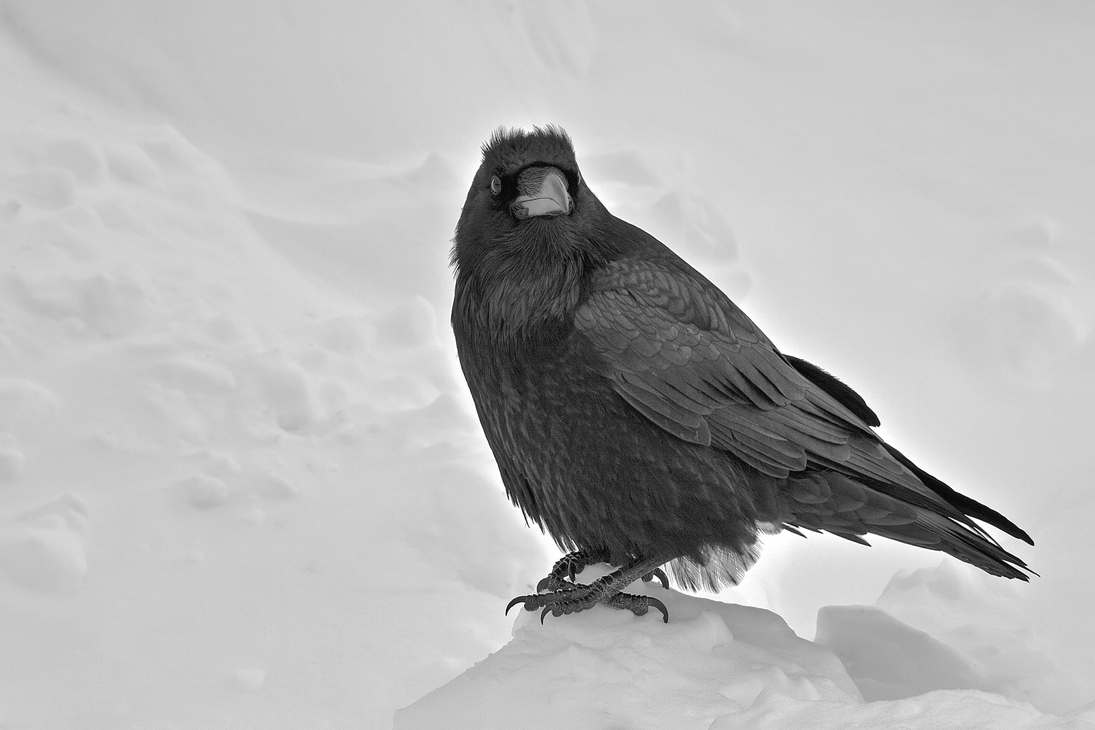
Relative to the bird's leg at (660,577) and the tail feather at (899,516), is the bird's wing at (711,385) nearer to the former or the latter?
the tail feather at (899,516)

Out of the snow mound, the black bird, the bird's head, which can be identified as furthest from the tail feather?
the bird's head

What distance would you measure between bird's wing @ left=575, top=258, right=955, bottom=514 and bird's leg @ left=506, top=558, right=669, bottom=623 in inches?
18.2

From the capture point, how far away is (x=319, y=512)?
5297mm

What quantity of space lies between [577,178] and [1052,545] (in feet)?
9.93

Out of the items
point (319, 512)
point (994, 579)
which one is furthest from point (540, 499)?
point (994, 579)

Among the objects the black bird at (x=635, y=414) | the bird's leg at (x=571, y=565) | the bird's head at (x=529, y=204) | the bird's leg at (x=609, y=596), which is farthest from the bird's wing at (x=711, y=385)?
the bird's leg at (x=571, y=565)

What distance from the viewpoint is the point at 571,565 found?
13.0 ft

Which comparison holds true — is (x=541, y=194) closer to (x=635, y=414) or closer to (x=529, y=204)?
(x=529, y=204)

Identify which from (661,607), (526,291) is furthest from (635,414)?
(661,607)

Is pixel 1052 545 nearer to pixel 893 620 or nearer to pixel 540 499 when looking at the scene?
pixel 893 620

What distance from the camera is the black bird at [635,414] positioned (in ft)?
11.8

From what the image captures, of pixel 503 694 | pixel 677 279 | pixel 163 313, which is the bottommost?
pixel 503 694

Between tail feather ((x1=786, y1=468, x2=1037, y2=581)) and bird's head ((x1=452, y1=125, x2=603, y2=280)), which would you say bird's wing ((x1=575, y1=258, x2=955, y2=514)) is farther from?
bird's head ((x1=452, y1=125, x2=603, y2=280))

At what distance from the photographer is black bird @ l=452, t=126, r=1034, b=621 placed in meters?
3.59
